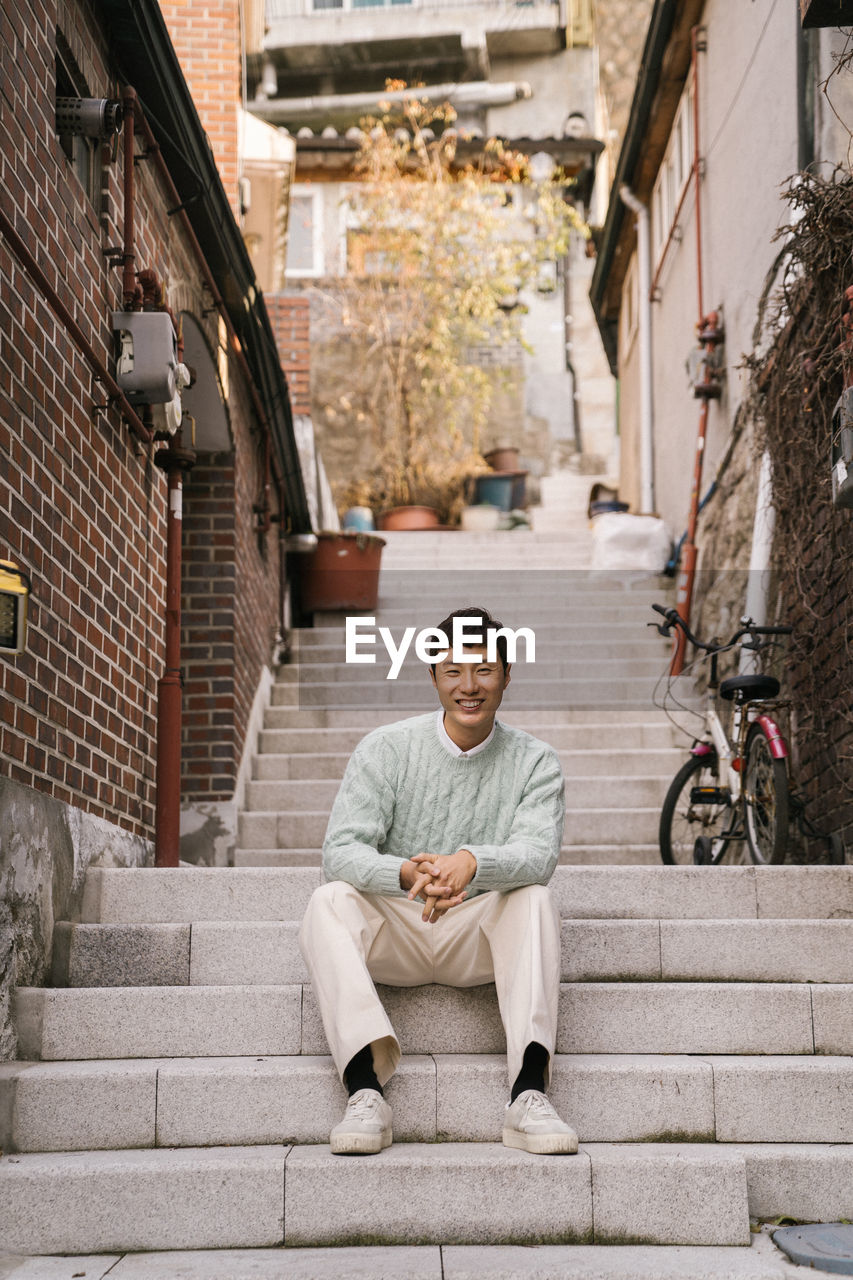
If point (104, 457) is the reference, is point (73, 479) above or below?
below

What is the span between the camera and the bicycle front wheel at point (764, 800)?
15.9 ft

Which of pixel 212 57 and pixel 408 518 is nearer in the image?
pixel 212 57

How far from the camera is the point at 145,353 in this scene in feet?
14.5

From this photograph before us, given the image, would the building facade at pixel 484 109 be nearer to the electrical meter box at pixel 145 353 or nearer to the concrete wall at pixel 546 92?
the concrete wall at pixel 546 92

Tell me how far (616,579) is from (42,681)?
646 centimetres

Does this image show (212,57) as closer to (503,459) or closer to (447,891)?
(447,891)

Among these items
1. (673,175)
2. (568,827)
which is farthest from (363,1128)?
(673,175)

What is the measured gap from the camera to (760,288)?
23.8 ft

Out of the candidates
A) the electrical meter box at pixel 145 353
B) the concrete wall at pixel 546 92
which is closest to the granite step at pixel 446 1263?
the electrical meter box at pixel 145 353

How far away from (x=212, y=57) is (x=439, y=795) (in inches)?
259

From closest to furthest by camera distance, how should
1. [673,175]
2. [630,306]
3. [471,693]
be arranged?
[471,693], [673,175], [630,306]

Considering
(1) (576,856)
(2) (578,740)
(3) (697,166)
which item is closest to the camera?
(1) (576,856)

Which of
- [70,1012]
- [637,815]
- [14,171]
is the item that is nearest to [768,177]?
[637,815]

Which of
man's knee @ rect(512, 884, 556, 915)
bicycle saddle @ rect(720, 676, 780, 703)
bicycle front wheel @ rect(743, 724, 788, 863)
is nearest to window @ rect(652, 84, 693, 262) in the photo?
bicycle saddle @ rect(720, 676, 780, 703)
